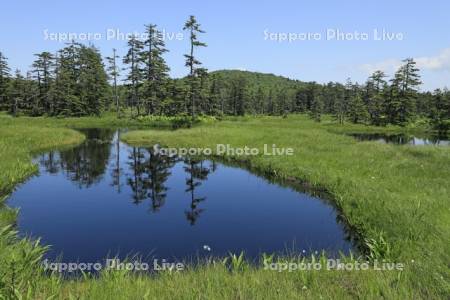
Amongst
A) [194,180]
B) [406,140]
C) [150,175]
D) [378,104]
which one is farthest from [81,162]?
[378,104]

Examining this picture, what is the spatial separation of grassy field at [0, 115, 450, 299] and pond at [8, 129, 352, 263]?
3.49 ft

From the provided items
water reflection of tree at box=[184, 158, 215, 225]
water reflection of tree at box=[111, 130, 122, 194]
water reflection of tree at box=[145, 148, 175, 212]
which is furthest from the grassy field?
water reflection of tree at box=[145, 148, 175, 212]

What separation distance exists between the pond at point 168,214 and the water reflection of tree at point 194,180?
0.05 meters

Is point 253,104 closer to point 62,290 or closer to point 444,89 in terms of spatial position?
point 444,89

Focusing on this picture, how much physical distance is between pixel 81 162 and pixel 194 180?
10.2 m

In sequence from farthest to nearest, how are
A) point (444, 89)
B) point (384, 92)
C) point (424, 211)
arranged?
1. point (444, 89)
2. point (384, 92)
3. point (424, 211)

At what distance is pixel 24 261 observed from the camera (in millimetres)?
6961

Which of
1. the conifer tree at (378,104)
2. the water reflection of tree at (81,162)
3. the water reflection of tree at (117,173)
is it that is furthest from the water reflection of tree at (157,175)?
the conifer tree at (378,104)

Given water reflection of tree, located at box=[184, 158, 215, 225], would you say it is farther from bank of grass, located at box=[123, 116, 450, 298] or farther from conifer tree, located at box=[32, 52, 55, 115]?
conifer tree, located at box=[32, 52, 55, 115]

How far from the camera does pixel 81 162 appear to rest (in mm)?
27688

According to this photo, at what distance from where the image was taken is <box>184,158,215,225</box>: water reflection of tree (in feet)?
51.0

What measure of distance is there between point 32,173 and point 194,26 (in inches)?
1530

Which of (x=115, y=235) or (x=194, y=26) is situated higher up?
(x=194, y=26)

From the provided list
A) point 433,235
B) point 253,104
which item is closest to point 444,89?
point 253,104
